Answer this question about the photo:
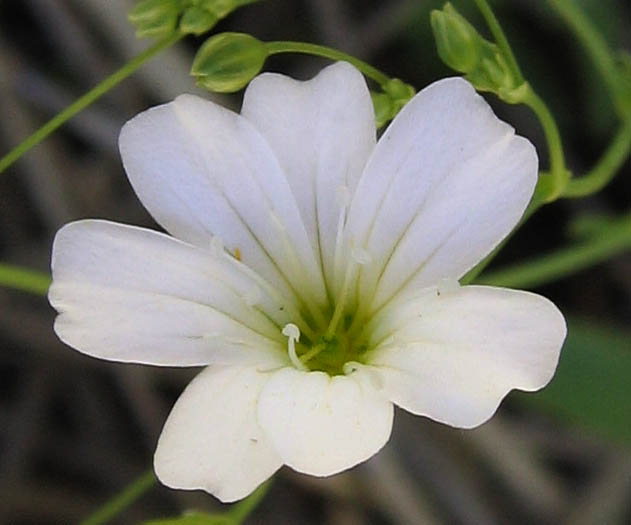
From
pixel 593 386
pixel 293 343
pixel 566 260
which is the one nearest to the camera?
pixel 293 343

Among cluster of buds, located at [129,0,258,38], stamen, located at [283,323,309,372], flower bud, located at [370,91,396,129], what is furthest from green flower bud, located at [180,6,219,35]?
stamen, located at [283,323,309,372]

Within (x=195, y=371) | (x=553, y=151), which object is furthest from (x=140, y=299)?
(x=195, y=371)

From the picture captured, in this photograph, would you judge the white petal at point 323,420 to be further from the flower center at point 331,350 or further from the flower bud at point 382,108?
the flower bud at point 382,108

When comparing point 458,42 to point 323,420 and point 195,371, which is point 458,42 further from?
point 195,371

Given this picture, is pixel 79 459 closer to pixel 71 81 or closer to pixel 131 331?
pixel 71 81

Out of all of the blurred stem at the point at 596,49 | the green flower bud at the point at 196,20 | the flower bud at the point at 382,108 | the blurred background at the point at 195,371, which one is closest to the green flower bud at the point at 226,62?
the green flower bud at the point at 196,20

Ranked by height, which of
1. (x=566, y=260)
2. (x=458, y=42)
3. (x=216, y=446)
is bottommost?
(x=566, y=260)

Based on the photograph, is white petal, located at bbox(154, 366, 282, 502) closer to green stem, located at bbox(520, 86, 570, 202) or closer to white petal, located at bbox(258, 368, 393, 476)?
white petal, located at bbox(258, 368, 393, 476)
